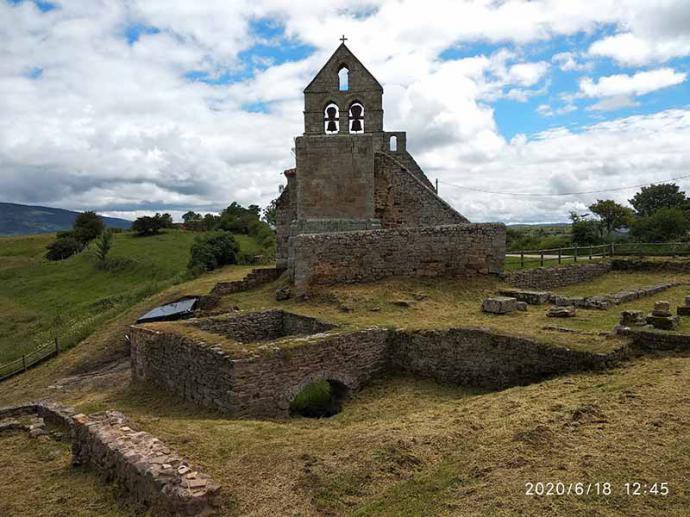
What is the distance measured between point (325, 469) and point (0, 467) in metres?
5.30

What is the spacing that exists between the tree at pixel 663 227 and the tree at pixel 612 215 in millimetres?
4812

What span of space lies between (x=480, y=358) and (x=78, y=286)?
37.0m

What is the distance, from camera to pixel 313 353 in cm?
959

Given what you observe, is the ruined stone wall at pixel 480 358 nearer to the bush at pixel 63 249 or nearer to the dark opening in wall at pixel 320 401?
the dark opening in wall at pixel 320 401

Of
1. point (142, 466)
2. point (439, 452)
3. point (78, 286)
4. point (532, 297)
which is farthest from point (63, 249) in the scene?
point (439, 452)

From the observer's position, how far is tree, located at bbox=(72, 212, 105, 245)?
59.6 m

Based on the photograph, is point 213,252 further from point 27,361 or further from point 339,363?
point 339,363

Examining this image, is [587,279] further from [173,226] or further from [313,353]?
[173,226]

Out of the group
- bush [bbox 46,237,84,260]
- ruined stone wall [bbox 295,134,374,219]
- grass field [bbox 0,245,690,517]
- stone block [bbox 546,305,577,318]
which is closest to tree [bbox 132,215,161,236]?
bush [bbox 46,237,84,260]

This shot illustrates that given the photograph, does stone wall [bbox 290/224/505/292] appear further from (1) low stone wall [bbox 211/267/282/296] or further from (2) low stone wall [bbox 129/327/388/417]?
(1) low stone wall [bbox 211/267/282/296]

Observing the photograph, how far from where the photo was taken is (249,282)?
20.4m

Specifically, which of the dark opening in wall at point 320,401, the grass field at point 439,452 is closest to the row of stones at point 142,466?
the grass field at point 439,452

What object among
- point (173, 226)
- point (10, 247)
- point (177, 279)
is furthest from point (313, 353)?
point (10, 247)

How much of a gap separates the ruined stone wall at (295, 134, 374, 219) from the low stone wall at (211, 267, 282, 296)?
12.1ft
